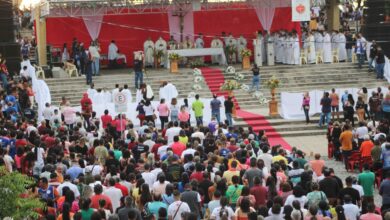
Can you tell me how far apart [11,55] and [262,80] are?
31.7 feet

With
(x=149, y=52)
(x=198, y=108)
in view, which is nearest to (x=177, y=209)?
(x=198, y=108)

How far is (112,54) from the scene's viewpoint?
4228 cm

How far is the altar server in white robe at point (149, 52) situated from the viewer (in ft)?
137

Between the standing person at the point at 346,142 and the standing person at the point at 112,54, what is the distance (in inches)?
687

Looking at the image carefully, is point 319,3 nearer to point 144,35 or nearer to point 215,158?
point 144,35

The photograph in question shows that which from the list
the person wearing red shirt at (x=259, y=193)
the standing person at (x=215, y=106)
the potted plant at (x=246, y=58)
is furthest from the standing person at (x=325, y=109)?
the person wearing red shirt at (x=259, y=193)

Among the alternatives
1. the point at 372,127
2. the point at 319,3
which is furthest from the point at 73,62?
the point at 372,127

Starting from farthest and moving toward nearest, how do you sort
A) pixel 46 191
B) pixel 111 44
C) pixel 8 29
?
Result: pixel 111 44 < pixel 8 29 < pixel 46 191

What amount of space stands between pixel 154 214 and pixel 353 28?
37.1 m

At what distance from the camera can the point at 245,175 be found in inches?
747

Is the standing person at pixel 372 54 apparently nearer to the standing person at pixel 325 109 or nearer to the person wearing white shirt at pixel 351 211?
the standing person at pixel 325 109

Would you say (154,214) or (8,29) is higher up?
(8,29)

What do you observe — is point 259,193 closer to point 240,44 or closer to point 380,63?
point 380,63

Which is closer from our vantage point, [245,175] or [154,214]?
[154,214]
